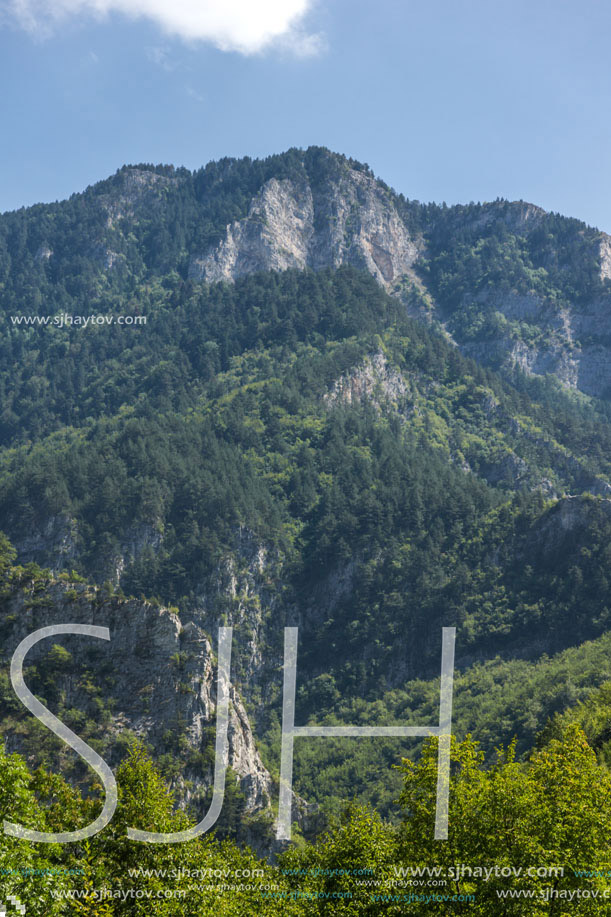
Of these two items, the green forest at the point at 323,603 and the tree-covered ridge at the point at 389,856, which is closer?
the tree-covered ridge at the point at 389,856

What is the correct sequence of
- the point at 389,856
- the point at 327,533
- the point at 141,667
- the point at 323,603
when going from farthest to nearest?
the point at 327,533 → the point at 323,603 → the point at 141,667 → the point at 389,856

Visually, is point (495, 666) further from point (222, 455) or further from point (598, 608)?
A: point (222, 455)

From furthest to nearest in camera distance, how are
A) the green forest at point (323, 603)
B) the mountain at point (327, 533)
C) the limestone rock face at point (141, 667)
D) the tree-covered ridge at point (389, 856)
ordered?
the mountain at point (327, 533)
the limestone rock face at point (141, 667)
the green forest at point (323, 603)
the tree-covered ridge at point (389, 856)

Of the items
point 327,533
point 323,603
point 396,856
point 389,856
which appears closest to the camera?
point 396,856

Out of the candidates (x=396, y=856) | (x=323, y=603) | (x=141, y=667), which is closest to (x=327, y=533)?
(x=323, y=603)

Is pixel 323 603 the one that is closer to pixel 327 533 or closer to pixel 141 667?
pixel 327 533

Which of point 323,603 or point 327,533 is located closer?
point 323,603

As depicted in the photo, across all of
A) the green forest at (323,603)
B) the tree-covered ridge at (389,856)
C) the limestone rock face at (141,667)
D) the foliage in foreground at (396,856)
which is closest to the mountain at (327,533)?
the green forest at (323,603)

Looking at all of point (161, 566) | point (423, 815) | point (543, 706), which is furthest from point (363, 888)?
point (161, 566)

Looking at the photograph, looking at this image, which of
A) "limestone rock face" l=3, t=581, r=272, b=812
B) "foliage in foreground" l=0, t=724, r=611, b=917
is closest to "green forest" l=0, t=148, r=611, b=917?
"foliage in foreground" l=0, t=724, r=611, b=917

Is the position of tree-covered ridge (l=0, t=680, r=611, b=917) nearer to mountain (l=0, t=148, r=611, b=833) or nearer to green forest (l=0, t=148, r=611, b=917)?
green forest (l=0, t=148, r=611, b=917)

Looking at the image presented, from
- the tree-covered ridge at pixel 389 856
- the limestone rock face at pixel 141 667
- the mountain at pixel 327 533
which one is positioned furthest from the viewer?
the mountain at pixel 327 533

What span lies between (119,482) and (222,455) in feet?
73.0

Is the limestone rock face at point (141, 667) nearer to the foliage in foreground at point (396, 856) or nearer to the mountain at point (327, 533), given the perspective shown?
the mountain at point (327, 533)
